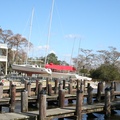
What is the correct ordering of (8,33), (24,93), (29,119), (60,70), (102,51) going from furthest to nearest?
(102,51)
(8,33)
(60,70)
(24,93)
(29,119)

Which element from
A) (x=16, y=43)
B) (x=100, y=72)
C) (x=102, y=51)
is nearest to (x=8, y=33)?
(x=16, y=43)

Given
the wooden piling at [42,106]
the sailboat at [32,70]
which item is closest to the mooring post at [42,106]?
the wooden piling at [42,106]

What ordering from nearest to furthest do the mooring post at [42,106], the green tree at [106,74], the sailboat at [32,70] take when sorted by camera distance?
the mooring post at [42,106]
the sailboat at [32,70]
the green tree at [106,74]

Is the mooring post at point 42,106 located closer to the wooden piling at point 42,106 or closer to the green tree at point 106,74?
the wooden piling at point 42,106

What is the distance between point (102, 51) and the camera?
3991 inches

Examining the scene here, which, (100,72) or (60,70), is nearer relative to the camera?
(60,70)

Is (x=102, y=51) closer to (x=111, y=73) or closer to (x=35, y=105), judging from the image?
(x=111, y=73)

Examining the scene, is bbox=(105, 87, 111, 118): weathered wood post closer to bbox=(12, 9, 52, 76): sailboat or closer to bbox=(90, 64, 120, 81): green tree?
bbox=(12, 9, 52, 76): sailboat

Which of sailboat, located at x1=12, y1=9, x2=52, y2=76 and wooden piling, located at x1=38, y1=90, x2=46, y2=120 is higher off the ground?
sailboat, located at x1=12, y1=9, x2=52, y2=76

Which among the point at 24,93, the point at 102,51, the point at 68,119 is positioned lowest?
the point at 68,119

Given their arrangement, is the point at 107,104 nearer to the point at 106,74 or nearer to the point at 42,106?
the point at 42,106

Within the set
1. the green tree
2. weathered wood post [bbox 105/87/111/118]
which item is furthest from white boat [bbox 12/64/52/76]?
weathered wood post [bbox 105/87/111/118]

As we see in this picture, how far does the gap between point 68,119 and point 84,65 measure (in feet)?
288

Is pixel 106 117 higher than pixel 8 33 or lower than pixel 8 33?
lower
